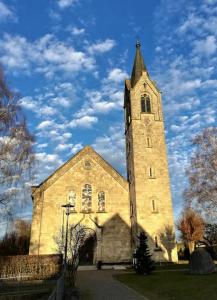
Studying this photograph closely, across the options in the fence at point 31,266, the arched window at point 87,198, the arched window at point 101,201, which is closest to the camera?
the fence at point 31,266

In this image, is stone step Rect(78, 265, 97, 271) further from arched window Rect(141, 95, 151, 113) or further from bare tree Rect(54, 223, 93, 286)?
arched window Rect(141, 95, 151, 113)

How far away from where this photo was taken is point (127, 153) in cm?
4066

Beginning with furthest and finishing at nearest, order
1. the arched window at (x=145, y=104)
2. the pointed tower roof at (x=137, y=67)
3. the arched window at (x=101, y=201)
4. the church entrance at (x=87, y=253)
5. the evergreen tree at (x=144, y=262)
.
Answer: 1. the pointed tower roof at (x=137, y=67)
2. the arched window at (x=145, y=104)
3. the church entrance at (x=87, y=253)
4. the arched window at (x=101, y=201)
5. the evergreen tree at (x=144, y=262)

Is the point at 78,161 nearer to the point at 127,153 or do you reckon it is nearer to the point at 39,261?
the point at 127,153

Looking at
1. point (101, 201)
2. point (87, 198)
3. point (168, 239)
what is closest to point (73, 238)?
point (87, 198)

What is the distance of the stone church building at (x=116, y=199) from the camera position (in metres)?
32.7

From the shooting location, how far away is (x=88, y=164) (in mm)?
37094

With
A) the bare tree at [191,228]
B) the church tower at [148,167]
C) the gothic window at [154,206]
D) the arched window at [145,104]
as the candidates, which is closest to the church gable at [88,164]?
the church tower at [148,167]

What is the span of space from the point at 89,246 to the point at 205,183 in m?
17.1

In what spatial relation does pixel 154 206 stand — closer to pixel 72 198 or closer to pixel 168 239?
pixel 168 239

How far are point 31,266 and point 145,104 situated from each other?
2385 centimetres

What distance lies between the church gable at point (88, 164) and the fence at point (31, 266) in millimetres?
10448

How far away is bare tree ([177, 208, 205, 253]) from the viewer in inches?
2122

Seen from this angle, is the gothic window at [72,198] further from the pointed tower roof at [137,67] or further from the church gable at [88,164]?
the pointed tower roof at [137,67]
